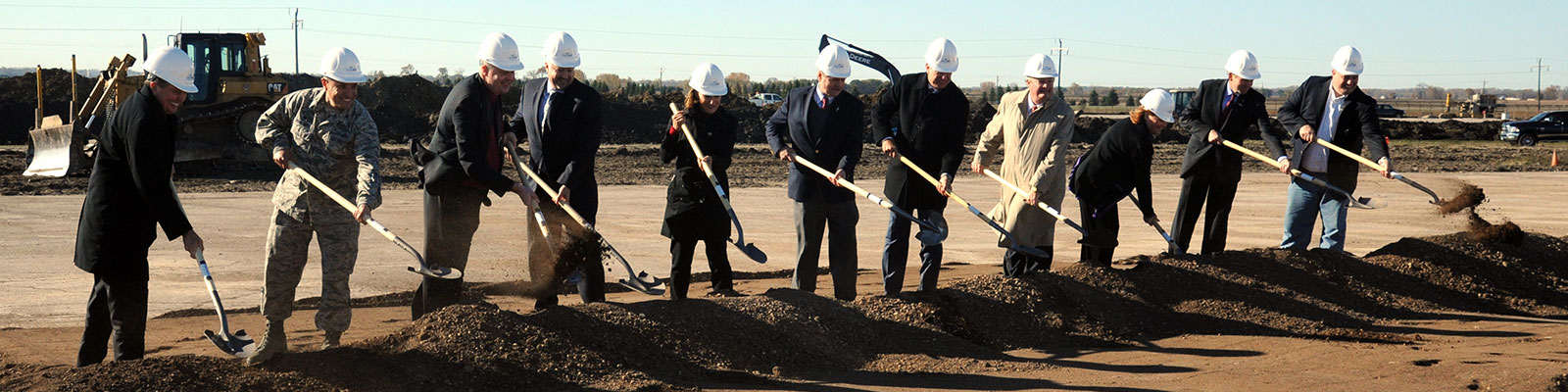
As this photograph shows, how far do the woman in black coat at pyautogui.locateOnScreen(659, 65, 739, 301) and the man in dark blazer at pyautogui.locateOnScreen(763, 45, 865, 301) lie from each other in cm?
39

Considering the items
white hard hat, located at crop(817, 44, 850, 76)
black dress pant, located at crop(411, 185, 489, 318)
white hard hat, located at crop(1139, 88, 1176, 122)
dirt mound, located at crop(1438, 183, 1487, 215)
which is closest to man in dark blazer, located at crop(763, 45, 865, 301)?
white hard hat, located at crop(817, 44, 850, 76)

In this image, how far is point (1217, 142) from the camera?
8.43m

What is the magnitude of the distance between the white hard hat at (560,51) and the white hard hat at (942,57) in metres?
2.00

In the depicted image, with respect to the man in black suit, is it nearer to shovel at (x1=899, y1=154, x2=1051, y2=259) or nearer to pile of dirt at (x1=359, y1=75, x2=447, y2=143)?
shovel at (x1=899, y1=154, x2=1051, y2=259)

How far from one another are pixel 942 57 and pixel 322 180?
3.33 meters

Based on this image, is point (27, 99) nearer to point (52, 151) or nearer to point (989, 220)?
point (52, 151)

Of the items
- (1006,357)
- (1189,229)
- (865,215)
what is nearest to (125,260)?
(1006,357)

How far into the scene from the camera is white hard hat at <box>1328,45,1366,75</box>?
28.2ft

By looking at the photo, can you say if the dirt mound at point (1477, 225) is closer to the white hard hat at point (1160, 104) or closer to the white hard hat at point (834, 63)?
the white hard hat at point (1160, 104)

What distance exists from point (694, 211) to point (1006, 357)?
1767 mm

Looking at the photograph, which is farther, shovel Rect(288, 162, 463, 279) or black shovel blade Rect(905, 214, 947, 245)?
black shovel blade Rect(905, 214, 947, 245)

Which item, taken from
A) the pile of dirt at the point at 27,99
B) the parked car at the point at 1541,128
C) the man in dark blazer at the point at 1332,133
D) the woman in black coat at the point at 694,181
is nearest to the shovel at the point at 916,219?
the woman in black coat at the point at 694,181

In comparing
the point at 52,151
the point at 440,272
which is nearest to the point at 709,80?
the point at 440,272

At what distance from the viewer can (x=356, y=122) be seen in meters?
5.95
